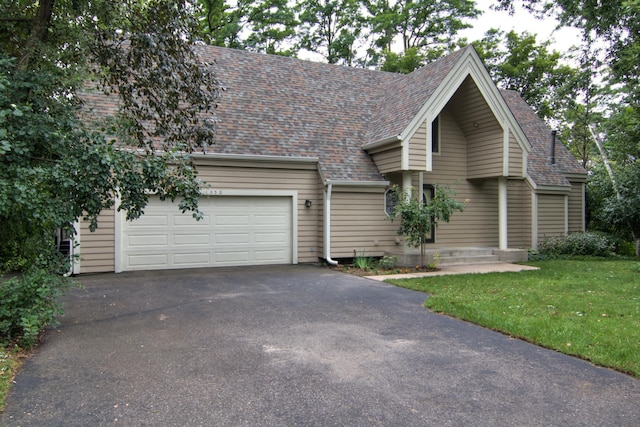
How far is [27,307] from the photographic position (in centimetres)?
506

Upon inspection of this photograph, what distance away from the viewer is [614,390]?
12.7ft

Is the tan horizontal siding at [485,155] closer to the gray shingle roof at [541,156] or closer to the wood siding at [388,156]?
the gray shingle roof at [541,156]

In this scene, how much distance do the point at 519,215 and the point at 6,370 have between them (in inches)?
612

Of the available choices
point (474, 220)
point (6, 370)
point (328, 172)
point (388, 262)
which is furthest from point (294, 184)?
point (6, 370)

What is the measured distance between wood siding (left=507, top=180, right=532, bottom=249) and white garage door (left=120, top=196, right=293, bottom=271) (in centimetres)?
831

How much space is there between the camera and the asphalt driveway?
11.0ft

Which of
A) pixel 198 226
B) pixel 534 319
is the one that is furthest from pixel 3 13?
pixel 534 319

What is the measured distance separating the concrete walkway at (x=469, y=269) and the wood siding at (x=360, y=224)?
1883 mm

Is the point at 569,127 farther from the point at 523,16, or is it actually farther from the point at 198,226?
the point at 198,226

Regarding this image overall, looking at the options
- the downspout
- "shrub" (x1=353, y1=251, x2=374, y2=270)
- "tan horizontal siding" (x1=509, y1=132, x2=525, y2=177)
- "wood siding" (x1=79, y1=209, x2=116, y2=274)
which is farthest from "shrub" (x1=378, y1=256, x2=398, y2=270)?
the downspout

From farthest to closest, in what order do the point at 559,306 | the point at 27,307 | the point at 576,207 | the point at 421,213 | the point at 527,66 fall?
the point at 527,66 → the point at 576,207 → the point at 421,213 → the point at 559,306 → the point at 27,307

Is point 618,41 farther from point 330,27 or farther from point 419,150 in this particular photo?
point 330,27

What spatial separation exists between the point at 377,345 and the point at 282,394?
1.73 m

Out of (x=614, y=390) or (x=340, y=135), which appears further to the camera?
(x=340, y=135)
